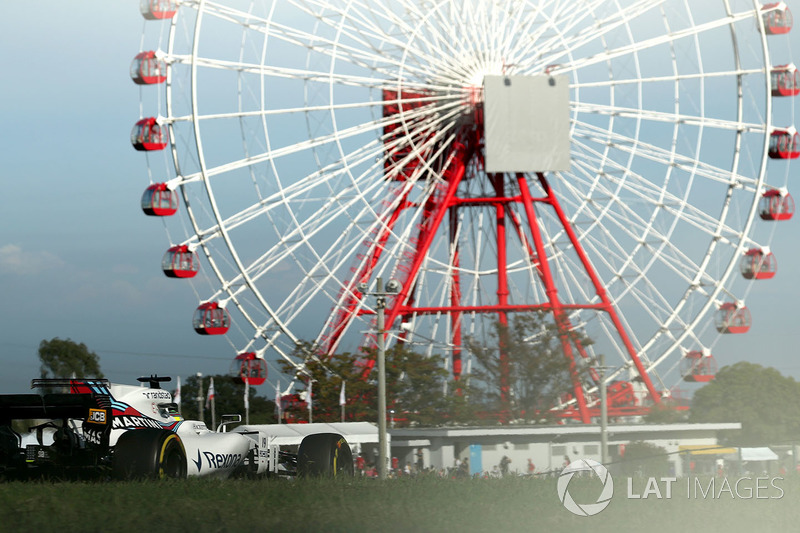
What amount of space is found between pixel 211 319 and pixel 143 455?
26.1 metres

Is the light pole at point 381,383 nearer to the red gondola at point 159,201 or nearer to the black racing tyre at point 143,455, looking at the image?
the black racing tyre at point 143,455

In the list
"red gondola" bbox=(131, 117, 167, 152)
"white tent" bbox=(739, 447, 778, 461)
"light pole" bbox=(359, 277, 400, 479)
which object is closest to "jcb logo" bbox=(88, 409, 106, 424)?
"light pole" bbox=(359, 277, 400, 479)

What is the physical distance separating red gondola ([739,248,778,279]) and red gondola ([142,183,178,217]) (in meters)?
22.6

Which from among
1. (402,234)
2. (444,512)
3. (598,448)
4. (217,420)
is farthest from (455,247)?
(217,420)

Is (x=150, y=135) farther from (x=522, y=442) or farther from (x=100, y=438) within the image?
(x=100, y=438)

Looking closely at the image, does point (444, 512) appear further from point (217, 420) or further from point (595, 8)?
point (217, 420)

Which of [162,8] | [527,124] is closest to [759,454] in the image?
[527,124]

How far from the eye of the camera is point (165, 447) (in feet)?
51.4

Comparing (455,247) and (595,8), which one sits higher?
(595,8)

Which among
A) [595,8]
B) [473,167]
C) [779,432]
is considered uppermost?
[595,8]

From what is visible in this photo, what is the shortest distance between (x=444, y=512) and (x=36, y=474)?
6.03 meters

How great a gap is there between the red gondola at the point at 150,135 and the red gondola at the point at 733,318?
23.1m

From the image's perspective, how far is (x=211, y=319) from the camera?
135 feet

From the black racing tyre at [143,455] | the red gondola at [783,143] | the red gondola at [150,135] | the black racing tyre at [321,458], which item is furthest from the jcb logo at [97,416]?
the red gondola at [783,143]
